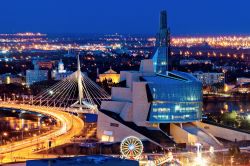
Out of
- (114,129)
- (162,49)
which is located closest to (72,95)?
(162,49)

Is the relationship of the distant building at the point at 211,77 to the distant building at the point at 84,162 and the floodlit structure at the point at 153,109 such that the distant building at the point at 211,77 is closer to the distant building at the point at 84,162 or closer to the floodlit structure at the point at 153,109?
the floodlit structure at the point at 153,109

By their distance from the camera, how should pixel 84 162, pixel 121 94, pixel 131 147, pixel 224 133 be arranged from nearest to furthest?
1. pixel 84 162
2. pixel 131 147
3. pixel 224 133
4. pixel 121 94

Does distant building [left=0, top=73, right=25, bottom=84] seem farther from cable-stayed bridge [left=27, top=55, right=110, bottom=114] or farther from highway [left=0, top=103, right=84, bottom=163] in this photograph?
highway [left=0, top=103, right=84, bottom=163]

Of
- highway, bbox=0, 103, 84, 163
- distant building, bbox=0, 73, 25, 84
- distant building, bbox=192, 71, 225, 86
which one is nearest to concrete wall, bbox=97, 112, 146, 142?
highway, bbox=0, 103, 84, 163

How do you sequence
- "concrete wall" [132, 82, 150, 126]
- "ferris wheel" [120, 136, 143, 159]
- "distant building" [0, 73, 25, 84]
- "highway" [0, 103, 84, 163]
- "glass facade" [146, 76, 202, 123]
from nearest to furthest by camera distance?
"ferris wheel" [120, 136, 143, 159] → "highway" [0, 103, 84, 163] → "concrete wall" [132, 82, 150, 126] → "glass facade" [146, 76, 202, 123] → "distant building" [0, 73, 25, 84]

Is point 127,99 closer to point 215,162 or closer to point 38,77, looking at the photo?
point 215,162

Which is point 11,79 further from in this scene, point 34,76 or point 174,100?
point 174,100
